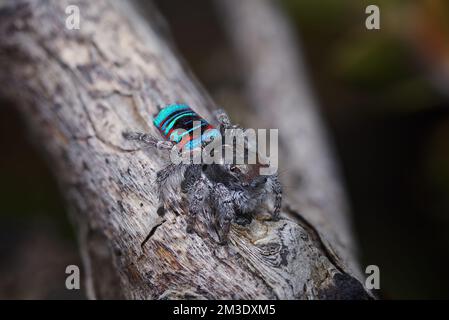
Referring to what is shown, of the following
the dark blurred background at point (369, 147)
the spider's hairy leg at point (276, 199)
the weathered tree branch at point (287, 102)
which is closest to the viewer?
the spider's hairy leg at point (276, 199)

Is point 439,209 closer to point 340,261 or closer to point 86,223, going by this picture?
point 340,261

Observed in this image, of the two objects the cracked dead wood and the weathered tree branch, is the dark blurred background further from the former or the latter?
the cracked dead wood

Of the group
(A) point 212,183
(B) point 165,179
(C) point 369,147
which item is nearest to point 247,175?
(A) point 212,183

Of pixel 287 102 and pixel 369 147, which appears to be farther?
pixel 369 147

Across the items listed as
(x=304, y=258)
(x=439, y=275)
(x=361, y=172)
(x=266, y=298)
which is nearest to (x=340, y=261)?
(x=304, y=258)

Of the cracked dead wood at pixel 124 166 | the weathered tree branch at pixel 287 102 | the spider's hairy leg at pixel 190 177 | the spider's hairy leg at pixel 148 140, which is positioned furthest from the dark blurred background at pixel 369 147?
the spider's hairy leg at pixel 190 177

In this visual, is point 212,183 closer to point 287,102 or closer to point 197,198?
point 197,198

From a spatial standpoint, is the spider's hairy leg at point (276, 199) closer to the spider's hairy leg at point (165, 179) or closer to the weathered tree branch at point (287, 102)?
the spider's hairy leg at point (165, 179)

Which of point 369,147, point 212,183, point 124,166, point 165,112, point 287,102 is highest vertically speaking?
point 287,102
